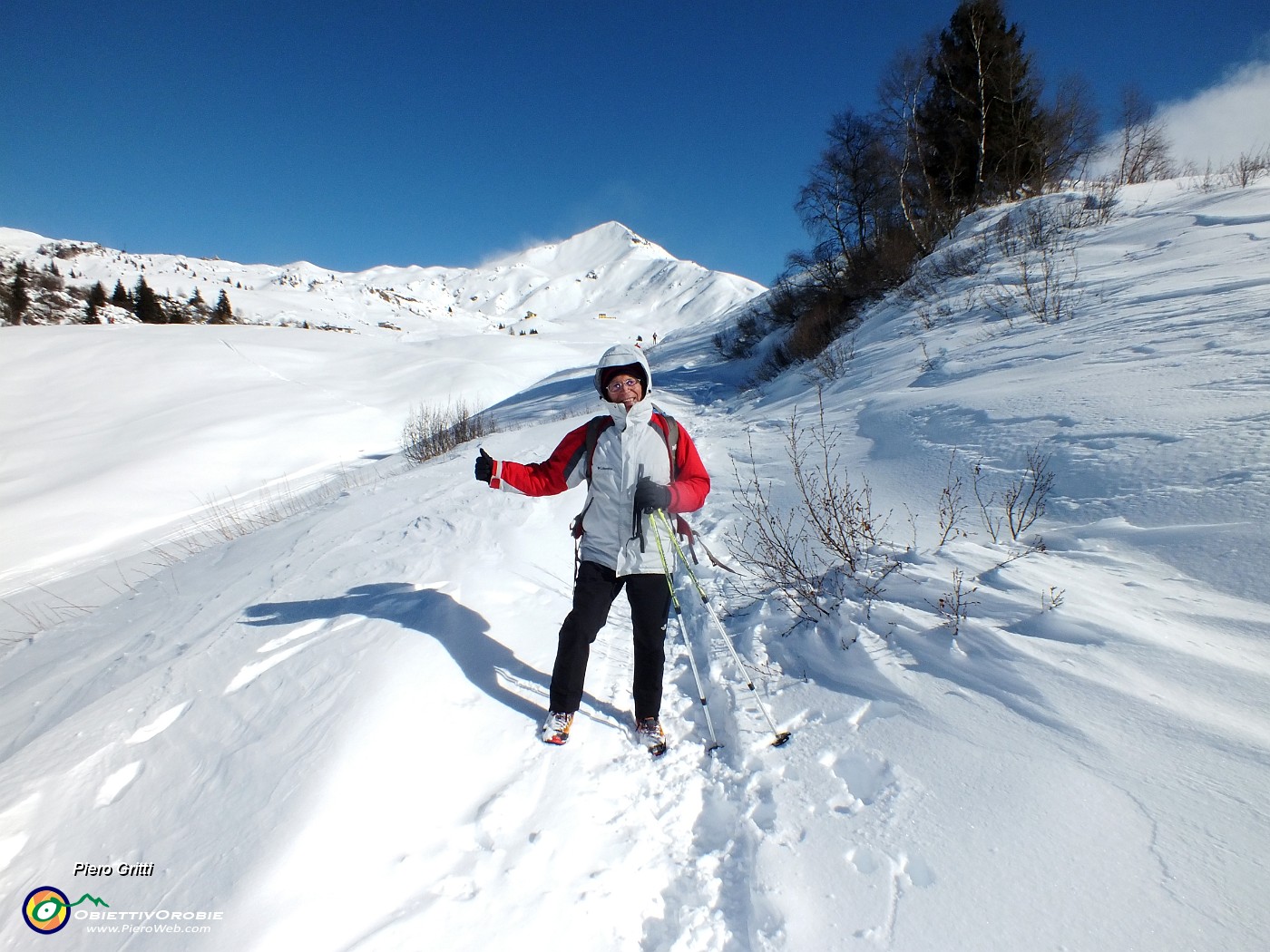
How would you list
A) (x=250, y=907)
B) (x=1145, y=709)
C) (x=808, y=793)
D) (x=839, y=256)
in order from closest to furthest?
(x=250, y=907)
(x=1145, y=709)
(x=808, y=793)
(x=839, y=256)

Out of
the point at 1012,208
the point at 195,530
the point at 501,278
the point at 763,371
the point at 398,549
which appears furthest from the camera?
the point at 501,278

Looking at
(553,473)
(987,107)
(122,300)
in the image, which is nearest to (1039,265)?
(987,107)

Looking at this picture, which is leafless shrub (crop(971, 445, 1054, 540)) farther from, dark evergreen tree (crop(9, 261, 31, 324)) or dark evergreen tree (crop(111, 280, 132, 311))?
dark evergreen tree (crop(111, 280, 132, 311))

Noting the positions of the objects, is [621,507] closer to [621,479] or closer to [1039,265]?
[621,479]

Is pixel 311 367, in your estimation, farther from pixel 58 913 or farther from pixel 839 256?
pixel 58 913

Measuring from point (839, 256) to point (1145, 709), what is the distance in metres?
16.9

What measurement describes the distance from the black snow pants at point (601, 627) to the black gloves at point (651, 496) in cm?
35

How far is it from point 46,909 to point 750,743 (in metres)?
2.37

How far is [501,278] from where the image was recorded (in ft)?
641

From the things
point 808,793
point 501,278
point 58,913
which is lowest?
point 808,793

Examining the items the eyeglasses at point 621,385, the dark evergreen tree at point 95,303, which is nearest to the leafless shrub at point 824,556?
the eyeglasses at point 621,385

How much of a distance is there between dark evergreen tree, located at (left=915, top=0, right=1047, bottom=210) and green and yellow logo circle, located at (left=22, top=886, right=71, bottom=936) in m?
17.6

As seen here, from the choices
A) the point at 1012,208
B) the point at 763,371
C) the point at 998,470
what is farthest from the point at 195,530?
the point at 1012,208

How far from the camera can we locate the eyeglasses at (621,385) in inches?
102
